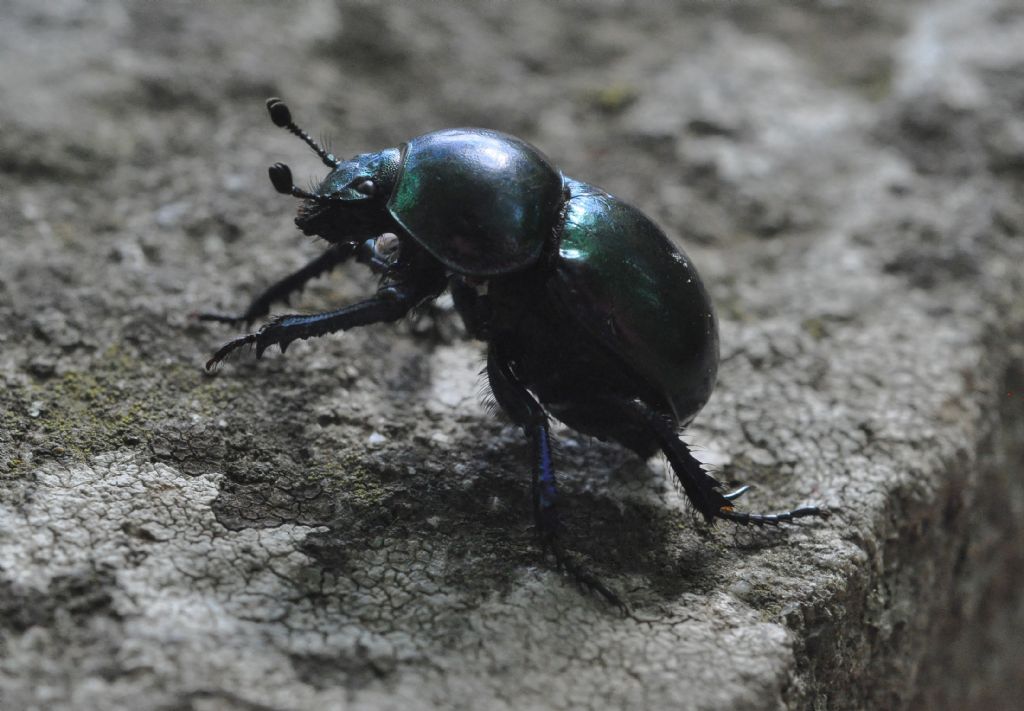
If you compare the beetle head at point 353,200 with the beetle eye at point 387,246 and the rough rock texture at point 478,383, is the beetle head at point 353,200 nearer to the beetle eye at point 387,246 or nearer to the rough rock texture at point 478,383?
the beetle eye at point 387,246

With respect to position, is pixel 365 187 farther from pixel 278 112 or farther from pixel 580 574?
pixel 580 574

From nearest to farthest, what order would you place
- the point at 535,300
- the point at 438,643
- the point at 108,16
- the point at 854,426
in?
the point at 438,643 < the point at 535,300 < the point at 854,426 < the point at 108,16

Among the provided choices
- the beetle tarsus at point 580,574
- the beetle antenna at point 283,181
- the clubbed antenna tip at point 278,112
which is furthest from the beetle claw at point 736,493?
the clubbed antenna tip at point 278,112

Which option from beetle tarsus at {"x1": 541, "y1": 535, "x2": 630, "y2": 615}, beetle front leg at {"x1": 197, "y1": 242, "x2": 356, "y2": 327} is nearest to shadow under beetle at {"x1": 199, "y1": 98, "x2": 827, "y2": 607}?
beetle tarsus at {"x1": 541, "y1": 535, "x2": 630, "y2": 615}

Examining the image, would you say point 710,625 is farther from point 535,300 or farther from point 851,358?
point 851,358

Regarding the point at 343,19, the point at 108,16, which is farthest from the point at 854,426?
the point at 108,16

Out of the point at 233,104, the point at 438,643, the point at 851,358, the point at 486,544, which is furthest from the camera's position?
the point at 233,104
